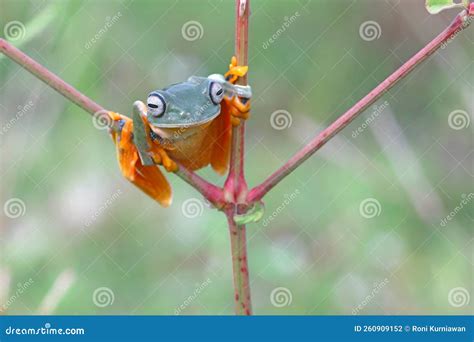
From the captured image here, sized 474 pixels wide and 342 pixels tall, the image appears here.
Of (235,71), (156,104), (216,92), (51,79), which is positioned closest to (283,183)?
(216,92)

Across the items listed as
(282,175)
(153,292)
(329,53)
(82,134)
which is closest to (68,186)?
(82,134)

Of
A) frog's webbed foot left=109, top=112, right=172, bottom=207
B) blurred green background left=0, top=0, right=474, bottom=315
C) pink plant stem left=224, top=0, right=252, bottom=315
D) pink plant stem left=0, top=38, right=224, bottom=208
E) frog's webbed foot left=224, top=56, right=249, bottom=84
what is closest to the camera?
pink plant stem left=0, top=38, right=224, bottom=208

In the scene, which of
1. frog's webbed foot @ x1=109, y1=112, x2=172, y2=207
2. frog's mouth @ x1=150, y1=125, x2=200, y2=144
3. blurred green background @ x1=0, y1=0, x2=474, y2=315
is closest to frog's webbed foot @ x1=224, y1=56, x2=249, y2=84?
frog's mouth @ x1=150, y1=125, x2=200, y2=144

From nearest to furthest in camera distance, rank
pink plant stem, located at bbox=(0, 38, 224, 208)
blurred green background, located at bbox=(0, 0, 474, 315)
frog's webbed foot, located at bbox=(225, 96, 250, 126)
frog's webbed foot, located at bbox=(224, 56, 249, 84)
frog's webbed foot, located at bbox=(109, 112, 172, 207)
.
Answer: pink plant stem, located at bbox=(0, 38, 224, 208)
frog's webbed foot, located at bbox=(224, 56, 249, 84)
frog's webbed foot, located at bbox=(225, 96, 250, 126)
frog's webbed foot, located at bbox=(109, 112, 172, 207)
blurred green background, located at bbox=(0, 0, 474, 315)

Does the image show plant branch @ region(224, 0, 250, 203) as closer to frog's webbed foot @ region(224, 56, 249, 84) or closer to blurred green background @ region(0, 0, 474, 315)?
frog's webbed foot @ region(224, 56, 249, 84)

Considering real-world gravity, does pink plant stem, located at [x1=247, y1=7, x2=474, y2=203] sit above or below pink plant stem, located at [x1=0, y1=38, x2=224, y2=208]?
above

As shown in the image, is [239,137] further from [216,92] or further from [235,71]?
[216,92]

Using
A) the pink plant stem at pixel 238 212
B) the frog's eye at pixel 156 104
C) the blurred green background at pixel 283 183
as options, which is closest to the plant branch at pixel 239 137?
the pink plant stem at pixel 238 212
